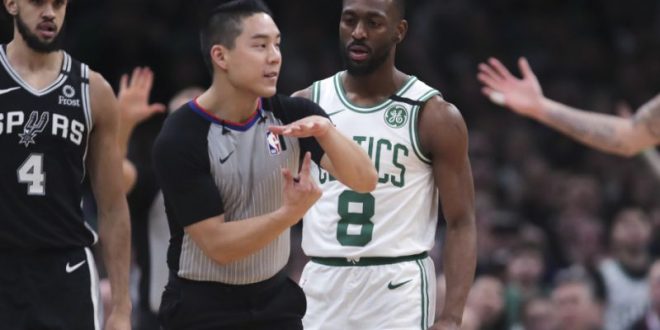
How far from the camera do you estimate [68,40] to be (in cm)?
1459

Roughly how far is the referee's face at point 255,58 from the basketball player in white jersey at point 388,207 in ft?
3.55

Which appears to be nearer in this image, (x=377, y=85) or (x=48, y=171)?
(x=48, y=171)

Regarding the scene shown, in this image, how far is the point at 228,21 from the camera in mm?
6199

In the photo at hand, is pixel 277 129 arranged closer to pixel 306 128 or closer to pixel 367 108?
pixel 306 128

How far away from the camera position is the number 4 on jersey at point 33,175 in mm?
6410

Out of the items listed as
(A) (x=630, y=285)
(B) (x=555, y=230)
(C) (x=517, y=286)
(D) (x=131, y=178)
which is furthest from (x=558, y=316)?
(D) (x=131, y=178)

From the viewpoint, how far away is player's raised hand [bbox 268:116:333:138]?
18.8 ft

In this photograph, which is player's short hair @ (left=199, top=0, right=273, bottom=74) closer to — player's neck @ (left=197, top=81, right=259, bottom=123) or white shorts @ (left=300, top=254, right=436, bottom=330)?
player's neck @ (left=197, top=81, right=259, bottom=123)

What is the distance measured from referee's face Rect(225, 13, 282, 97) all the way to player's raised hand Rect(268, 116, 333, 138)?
310 mm

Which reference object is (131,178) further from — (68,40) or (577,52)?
(577,52)

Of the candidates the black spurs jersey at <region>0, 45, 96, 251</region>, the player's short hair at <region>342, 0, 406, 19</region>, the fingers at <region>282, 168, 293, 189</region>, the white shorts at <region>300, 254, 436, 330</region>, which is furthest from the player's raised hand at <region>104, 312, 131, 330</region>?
the player's short hair at <region>342, 0, 406, 19</region>

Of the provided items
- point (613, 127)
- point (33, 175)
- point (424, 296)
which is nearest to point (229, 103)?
point (33, 175)

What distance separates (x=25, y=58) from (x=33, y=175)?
57 cm

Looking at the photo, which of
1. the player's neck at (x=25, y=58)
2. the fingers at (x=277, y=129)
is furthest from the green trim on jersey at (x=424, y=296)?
the player's neck at (x=25, y=58)
